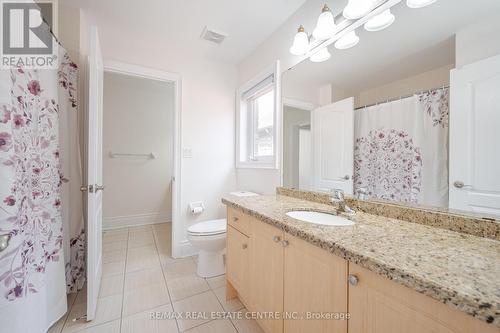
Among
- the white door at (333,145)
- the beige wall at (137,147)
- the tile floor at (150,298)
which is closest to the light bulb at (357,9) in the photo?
the white door at (333,145)

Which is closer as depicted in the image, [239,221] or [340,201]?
[340,201]

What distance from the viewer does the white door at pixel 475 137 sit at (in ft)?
2.40

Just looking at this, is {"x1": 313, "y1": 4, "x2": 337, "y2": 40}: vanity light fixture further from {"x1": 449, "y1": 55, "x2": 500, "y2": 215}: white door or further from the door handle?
the door handle

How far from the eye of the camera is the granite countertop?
1.34 feet

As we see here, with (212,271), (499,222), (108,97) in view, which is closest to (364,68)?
(499,222)

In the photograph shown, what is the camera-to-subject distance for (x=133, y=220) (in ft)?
10.6

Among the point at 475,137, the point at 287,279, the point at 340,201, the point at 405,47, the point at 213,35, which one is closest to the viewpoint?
the point at 475,137

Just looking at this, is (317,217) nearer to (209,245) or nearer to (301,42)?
(209,245)

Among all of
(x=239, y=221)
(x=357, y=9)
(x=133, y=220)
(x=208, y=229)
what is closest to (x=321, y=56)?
(x=357, y=9)

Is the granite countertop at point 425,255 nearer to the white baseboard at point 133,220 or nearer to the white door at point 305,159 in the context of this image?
the white door at point 305,159

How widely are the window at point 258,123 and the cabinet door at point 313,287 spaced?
1066 mm

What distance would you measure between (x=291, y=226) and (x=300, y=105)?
111cm

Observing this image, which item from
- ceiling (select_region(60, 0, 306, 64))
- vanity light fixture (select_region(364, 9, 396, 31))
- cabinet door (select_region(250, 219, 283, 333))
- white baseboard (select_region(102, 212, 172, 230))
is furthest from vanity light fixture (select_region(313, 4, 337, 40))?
white baseboard (select_region(102, 212, 172, 230))

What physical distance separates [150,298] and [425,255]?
1.74 m
